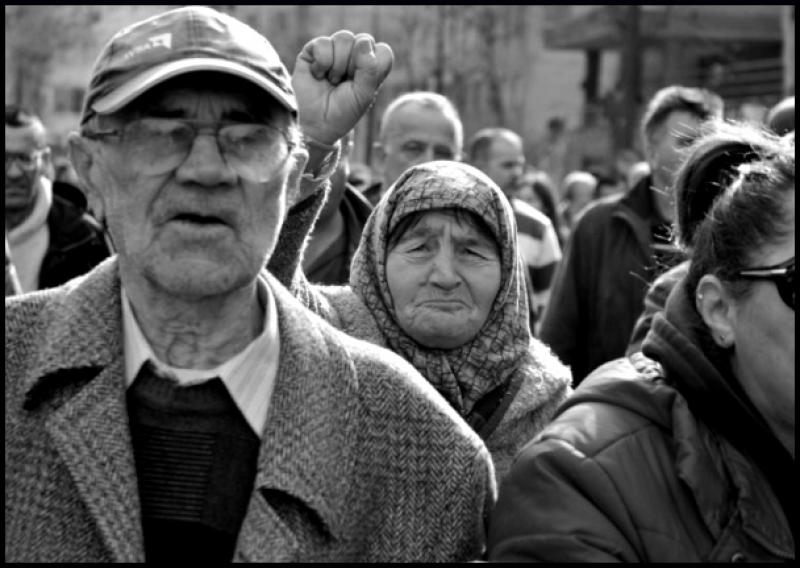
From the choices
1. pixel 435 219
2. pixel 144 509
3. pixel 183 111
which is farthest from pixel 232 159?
pixel 435 219

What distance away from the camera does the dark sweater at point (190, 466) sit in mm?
2371

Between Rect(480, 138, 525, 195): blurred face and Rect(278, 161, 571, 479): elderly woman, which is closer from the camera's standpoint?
Rect(278, 161, 571, 479): elderly woman

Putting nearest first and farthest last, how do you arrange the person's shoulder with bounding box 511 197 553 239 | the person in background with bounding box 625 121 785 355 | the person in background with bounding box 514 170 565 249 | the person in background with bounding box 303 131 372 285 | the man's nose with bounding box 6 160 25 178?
the person in background with bounding box 625 121 785 355
the person in background with bounding box 303 131 372 285
the man's nose with bounding box 6 160 25 178
the person's shoulder with bounding box 511 197 553 239
the person in background with bounding box 514 170 565 249

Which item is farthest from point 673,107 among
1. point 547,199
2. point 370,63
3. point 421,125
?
point 547,199

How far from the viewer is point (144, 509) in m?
2.38

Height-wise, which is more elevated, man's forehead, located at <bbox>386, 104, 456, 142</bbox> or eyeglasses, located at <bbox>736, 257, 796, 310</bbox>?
man's forehead, located at <bbox>386, 104, 456, 142</bbox>

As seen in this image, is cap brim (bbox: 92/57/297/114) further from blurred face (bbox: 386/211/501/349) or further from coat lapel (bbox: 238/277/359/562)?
blurred face (bbox: 386/211/501/349)

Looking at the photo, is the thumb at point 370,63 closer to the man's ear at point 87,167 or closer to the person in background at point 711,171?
the person in background at point 711,171

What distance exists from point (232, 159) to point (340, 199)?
10.0ft

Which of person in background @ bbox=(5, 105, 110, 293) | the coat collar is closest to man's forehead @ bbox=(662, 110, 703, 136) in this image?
person in background @ bbox=(5, 105, 110, 293)

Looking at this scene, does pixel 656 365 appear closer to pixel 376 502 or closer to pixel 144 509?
pixel 376 502

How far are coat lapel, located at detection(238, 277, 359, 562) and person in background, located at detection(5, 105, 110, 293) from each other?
472cm

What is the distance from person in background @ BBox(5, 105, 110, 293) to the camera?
280 inches

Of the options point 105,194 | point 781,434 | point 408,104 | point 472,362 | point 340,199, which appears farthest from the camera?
point 408,104
